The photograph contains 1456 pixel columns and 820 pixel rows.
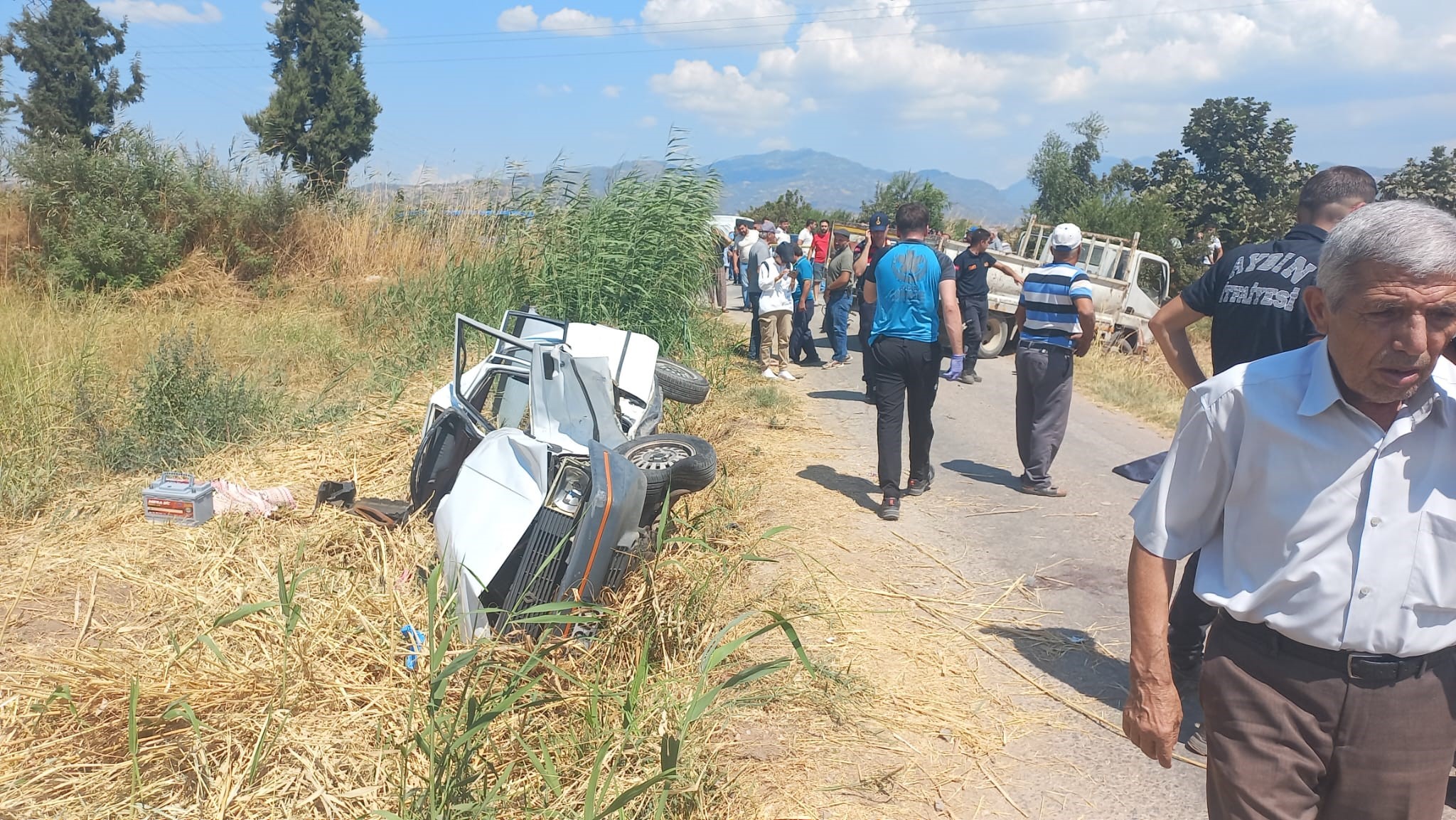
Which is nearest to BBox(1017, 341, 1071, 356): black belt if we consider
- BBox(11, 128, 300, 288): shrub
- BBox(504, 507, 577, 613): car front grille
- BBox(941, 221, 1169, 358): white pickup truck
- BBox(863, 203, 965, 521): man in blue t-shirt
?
BBox(863, 203, 965, 521): man in blue t-shirt

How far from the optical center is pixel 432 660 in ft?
9.55

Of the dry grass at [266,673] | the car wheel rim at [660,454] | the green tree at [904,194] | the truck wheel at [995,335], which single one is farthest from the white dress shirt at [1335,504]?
the green tree at [904,194]

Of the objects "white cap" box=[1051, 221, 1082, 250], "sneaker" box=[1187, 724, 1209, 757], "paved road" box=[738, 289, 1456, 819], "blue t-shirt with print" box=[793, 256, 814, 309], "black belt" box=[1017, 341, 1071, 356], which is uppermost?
"white cap" box=[1051, 221, 1082, 250]

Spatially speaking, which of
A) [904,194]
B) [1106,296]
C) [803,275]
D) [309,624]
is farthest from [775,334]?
[904,194]

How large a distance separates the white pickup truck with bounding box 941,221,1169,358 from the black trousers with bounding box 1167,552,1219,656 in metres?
9.92

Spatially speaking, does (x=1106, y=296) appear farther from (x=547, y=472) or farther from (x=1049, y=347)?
(x=547, y=472)

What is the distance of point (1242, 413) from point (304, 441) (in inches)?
254

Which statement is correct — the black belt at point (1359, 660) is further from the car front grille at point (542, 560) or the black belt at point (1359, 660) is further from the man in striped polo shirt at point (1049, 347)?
the man in striped polo shirt at point (1049, 347)

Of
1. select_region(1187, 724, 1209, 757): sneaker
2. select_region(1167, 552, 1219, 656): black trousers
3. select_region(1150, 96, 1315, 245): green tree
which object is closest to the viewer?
select_region(1187, 724, 1209, 757): sneaker

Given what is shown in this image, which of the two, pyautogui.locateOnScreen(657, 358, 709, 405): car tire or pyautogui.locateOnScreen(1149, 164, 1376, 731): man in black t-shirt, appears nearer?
pyautogui.locateOnScreen(1149, 164, 1376, 731): man in black t-shirt

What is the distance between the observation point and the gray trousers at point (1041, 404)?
6.49m

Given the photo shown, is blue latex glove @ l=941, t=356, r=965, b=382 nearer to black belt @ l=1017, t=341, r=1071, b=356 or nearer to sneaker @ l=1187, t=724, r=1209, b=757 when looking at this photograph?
black belt @ l=1017, t=341, r=1071, b=356

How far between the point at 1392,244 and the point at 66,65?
4629 centimetres

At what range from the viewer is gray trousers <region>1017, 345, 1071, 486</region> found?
6.49 meters
